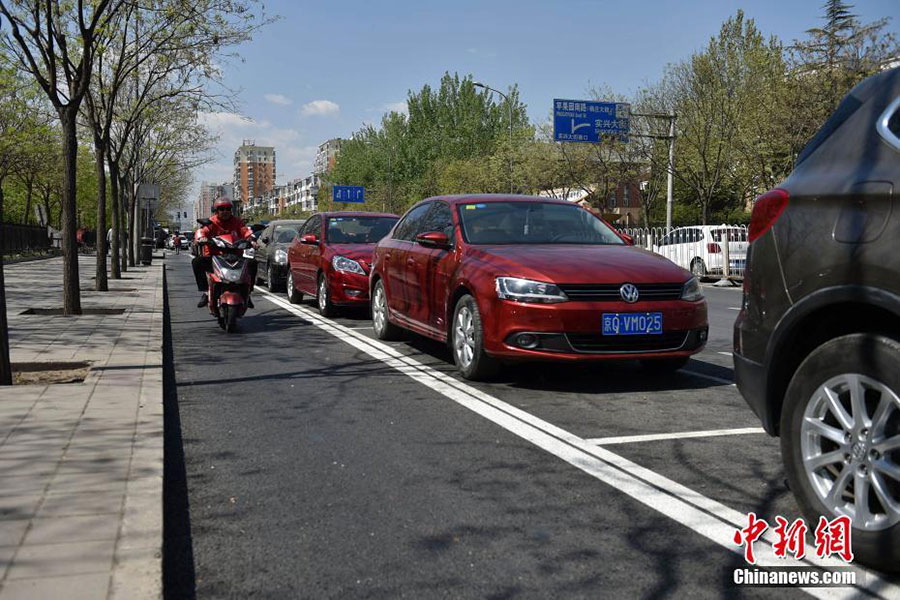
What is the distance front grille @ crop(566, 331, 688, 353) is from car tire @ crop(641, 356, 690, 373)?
32cm

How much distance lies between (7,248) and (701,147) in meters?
29.1

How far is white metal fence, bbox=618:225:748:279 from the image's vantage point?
2350cm

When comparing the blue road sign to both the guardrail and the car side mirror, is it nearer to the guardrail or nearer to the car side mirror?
the guardrail

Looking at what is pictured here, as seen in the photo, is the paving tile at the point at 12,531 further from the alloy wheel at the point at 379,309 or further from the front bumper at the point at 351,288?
the front bumper at the point at 351,288

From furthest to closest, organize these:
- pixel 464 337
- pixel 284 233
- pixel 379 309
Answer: pixel 284 233 < pixel 379 309 < pixel 464 337

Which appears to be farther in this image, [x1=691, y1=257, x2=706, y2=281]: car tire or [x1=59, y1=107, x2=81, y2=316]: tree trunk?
[x1=691, y1=257, x2=706, y2=281]: car tire

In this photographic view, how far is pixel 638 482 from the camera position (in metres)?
4.08

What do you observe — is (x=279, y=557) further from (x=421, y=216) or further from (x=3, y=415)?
(x=421, y=216)

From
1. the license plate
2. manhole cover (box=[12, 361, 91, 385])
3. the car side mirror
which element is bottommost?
manhole cover (box=[12, 361, 91, 385])

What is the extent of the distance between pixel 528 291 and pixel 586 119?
31.9 m

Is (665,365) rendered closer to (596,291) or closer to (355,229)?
(596,291)

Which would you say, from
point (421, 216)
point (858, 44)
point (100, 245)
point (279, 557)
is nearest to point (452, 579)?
point (279, 557)

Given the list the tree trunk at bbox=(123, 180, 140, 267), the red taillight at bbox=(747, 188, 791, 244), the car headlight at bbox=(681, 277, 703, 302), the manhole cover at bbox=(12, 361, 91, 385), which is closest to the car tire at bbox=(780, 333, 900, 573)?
the red taillight at bbox=(747, 188, 791, 244)

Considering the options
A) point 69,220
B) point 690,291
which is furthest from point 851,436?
point 69,220
